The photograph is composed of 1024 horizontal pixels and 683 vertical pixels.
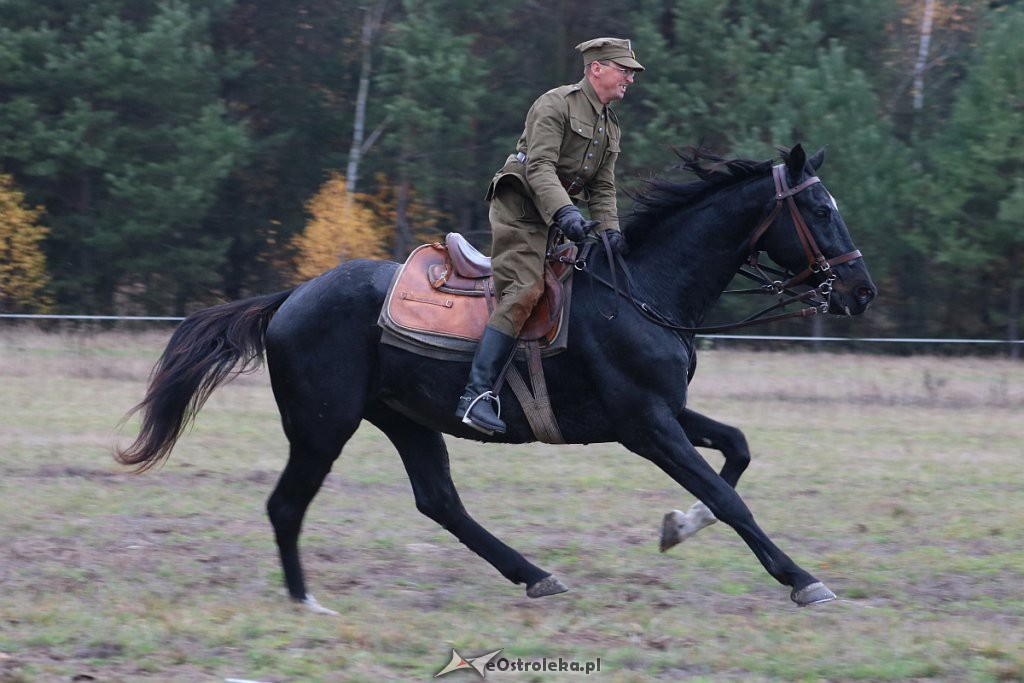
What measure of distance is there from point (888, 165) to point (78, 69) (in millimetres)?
19314

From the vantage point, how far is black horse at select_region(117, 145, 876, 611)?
6.26m

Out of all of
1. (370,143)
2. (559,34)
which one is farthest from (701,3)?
(370,143)

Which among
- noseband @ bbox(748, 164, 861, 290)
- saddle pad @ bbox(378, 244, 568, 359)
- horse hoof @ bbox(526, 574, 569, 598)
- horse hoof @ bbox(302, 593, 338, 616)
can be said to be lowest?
horse hoof @ bbox(526, 574, 569, 598)

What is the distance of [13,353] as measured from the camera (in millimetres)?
18219

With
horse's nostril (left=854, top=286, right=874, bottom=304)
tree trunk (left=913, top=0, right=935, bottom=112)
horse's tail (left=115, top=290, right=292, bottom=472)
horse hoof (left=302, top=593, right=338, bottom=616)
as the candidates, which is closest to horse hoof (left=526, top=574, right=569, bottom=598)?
horse hoof (left=302, top=593, right=338, bottom=616)

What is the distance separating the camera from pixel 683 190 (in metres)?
6.64

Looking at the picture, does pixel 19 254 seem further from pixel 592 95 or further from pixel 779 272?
pixel 779 272

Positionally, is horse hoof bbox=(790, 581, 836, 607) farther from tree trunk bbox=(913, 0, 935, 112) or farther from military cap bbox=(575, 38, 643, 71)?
tree trunk bbox=(913, 0, 935, 112)

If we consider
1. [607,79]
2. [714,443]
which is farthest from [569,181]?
[714,443]

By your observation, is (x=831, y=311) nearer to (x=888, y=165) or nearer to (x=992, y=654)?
(x=992, y=654)

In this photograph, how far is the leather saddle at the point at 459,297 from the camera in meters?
6.39

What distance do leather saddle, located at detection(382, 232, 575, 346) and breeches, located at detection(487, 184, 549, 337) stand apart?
0.10 metres

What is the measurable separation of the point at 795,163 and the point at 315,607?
3339 millimetres

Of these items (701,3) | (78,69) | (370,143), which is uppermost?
(701,3)
